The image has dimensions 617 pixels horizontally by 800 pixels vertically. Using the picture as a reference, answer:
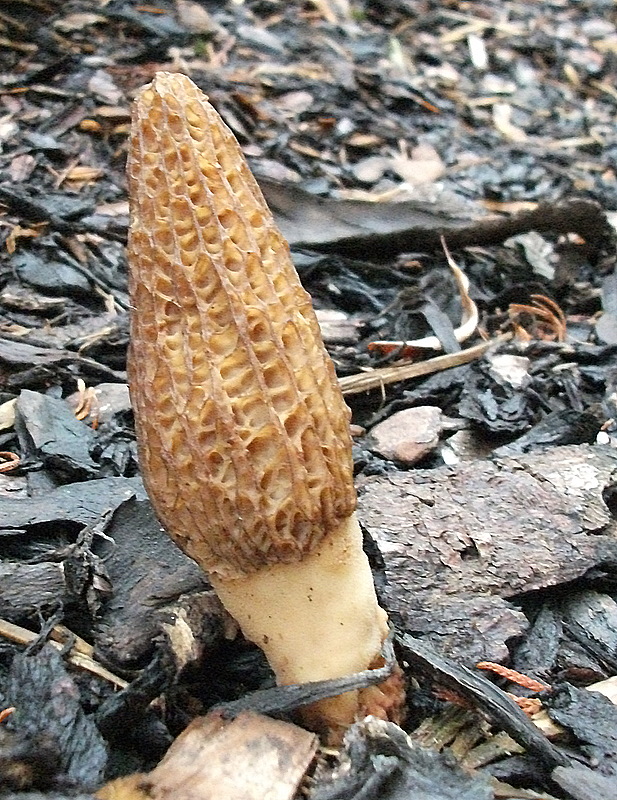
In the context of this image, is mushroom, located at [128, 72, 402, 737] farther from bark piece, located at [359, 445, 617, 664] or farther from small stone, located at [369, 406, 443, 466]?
small stone, located at [369, 406, 443, 466]

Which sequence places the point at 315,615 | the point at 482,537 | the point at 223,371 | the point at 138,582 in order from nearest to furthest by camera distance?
the point at 223,371, the point at 315,615, the point at 138,582, the point at 482,537

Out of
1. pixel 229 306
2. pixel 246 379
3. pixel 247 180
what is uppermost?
pixel 247 180

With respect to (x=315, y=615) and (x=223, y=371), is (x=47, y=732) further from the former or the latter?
(x=223, y=371)

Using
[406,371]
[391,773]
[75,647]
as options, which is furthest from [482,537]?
[75,647]

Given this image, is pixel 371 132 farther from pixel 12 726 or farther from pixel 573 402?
pixel 12 726

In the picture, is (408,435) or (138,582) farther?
(408,435)

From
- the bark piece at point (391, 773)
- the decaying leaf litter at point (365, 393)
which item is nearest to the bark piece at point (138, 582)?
the decaying leaf litter at point (365, 393)

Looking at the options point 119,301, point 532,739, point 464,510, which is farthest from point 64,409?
point 532,739

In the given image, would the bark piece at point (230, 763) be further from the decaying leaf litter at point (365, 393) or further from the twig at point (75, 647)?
the twig at point (75, 647)
